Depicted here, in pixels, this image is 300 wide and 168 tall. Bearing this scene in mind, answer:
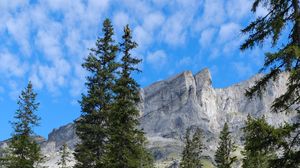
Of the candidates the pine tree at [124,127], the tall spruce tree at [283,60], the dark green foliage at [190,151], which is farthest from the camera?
the dark green foliage at [190,151]

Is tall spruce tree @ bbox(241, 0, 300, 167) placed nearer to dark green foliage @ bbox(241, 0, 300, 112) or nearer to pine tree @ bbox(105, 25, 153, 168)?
dark green foliage @ bbox(241, 0, 300, 112)

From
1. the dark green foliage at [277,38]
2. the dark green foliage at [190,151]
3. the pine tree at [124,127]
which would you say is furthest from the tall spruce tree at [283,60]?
the dark green foliage at [190,151]

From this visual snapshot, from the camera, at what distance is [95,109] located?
3425 cm

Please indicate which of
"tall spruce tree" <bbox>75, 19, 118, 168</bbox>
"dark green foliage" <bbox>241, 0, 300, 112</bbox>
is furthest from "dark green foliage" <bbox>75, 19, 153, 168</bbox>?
"dark green foliage" <bbox>241, 0, 300, 112</bbox>

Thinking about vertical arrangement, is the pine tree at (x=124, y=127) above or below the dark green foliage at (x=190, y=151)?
below

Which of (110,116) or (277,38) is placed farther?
(110,116)

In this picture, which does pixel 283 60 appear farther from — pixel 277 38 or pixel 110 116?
pixel 110 116

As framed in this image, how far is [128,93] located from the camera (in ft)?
102

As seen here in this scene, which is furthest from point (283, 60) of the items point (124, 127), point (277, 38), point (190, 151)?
point (190, 151)

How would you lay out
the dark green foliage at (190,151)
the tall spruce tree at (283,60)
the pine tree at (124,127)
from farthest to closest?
the dark green foliage at (190,151), the pine tree at (124,127), the tall spruce tree at (283,60)

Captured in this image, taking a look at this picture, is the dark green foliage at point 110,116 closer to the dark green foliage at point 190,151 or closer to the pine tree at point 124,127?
the pine tree at point 124,127

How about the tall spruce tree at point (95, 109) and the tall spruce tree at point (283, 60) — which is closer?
the tall spruce tree at point (283, 60)

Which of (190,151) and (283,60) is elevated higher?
(190,151)

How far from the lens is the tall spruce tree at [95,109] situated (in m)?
33.2
